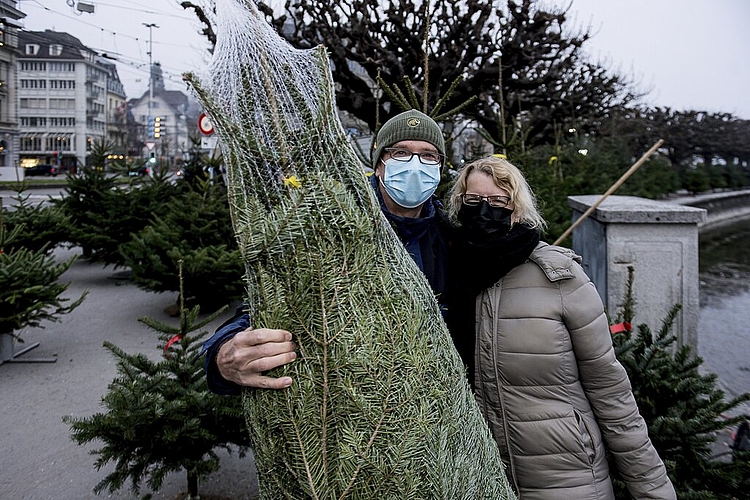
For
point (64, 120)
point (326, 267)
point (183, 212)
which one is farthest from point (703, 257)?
point (64, 120)

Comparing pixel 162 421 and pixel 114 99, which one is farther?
pixel 114 99

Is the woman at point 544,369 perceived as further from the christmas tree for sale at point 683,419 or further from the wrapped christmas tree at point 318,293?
the wrapped christmas tree at point 318,293

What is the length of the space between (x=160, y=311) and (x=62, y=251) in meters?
6.85

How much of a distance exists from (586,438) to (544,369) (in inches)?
10.8

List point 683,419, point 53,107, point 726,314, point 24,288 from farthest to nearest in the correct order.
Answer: point 53,107, point 726,314, point 24,288, point 683,419

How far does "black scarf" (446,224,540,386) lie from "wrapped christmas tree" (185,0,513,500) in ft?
2.23

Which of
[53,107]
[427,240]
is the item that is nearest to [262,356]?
[427,240]

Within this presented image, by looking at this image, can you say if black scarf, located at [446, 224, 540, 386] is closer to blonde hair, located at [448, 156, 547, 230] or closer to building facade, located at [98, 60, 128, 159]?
blonde hair, located at [448, 156, 547, 230]

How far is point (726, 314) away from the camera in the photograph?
28.8 ft

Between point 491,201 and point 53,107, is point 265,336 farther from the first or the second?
point 53,107

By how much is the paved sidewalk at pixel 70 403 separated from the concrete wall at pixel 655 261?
3542mm

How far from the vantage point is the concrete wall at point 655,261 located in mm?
4812

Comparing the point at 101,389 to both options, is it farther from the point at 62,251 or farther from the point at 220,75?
the point at 62,251

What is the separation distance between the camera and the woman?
1.83 m
